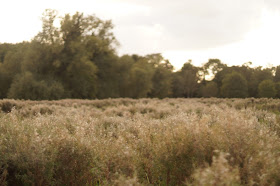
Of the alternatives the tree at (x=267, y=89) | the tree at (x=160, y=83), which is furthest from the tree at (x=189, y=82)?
the tree at (x=267, y=89)

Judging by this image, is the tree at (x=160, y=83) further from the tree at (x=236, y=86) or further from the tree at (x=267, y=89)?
the tree at (x=267, y=89)

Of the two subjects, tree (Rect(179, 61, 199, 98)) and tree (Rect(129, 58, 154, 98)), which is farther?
tree (Rect(179, 61, 199, 98))

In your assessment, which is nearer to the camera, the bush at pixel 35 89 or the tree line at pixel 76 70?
the bush at pixel 35 89

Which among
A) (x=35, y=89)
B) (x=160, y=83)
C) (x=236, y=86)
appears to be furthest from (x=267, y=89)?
(x=35, y=89)

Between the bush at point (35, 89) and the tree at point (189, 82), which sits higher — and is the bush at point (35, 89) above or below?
below

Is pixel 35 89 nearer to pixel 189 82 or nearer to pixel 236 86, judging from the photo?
pixel 236 86

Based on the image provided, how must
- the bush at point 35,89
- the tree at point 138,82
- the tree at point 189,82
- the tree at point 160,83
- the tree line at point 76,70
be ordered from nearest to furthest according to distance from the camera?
the bush at point 35,89
the tree line at point 76,70
the tree at point 138,82
the tree at point 160,83
the tree at point 189,82

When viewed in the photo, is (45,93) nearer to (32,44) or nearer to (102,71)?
(32,44)

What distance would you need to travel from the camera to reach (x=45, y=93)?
32438 mm

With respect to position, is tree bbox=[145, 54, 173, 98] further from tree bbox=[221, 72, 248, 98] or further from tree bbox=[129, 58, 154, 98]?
tree bbox=[221, 72, 248, 98]

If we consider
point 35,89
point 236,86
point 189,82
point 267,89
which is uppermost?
point 189,82

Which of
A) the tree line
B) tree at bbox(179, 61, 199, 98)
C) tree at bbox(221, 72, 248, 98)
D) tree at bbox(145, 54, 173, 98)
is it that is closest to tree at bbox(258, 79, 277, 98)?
the tree line

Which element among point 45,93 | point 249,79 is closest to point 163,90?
point 249,79

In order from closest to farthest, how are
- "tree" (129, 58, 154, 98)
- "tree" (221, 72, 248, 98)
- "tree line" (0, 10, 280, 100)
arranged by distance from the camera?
1. "tree line" (0, 10, 280, 100)
2. "tree" (129, 58, 154, 98)
3. "tree" (221, 72, 248, 98)
